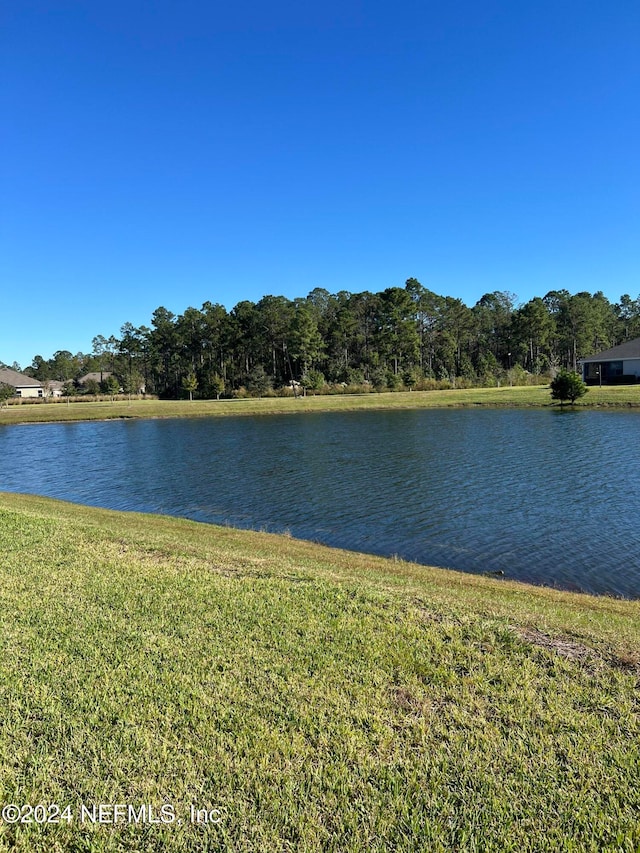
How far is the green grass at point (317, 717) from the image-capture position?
287 centimetres

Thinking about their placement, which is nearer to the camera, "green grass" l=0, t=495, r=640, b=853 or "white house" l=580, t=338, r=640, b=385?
"green grass" l=0, t=495, r=640, b=853

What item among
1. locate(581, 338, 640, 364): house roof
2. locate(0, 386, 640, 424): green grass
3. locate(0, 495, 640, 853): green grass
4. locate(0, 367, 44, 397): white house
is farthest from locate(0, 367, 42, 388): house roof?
locate(0, 495, 640, 853): green grass

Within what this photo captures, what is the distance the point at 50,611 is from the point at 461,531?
1000 cm

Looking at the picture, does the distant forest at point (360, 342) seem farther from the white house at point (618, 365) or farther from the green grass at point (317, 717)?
the green grass at point (317, 717)

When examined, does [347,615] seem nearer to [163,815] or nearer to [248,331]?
[163,815]

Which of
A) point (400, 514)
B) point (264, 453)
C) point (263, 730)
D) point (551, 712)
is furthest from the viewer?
point (264, 453)

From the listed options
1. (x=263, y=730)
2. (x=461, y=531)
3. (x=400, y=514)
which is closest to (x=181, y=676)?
(x=263, y=730)

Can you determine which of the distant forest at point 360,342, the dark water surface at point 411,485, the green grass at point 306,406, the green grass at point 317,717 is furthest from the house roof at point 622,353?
the green grass at point 317,717

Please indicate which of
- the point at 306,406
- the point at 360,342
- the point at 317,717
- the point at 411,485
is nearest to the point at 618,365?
the point at 306,406

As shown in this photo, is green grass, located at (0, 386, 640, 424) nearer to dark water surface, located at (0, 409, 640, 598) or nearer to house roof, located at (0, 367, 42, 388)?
dark water surface, located at (0, 409, 640, 598)

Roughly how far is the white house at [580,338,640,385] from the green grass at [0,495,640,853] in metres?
62.4

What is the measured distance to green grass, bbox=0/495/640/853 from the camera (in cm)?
287

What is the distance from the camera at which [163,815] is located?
2949 mm

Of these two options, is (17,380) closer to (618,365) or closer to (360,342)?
(360,342)
